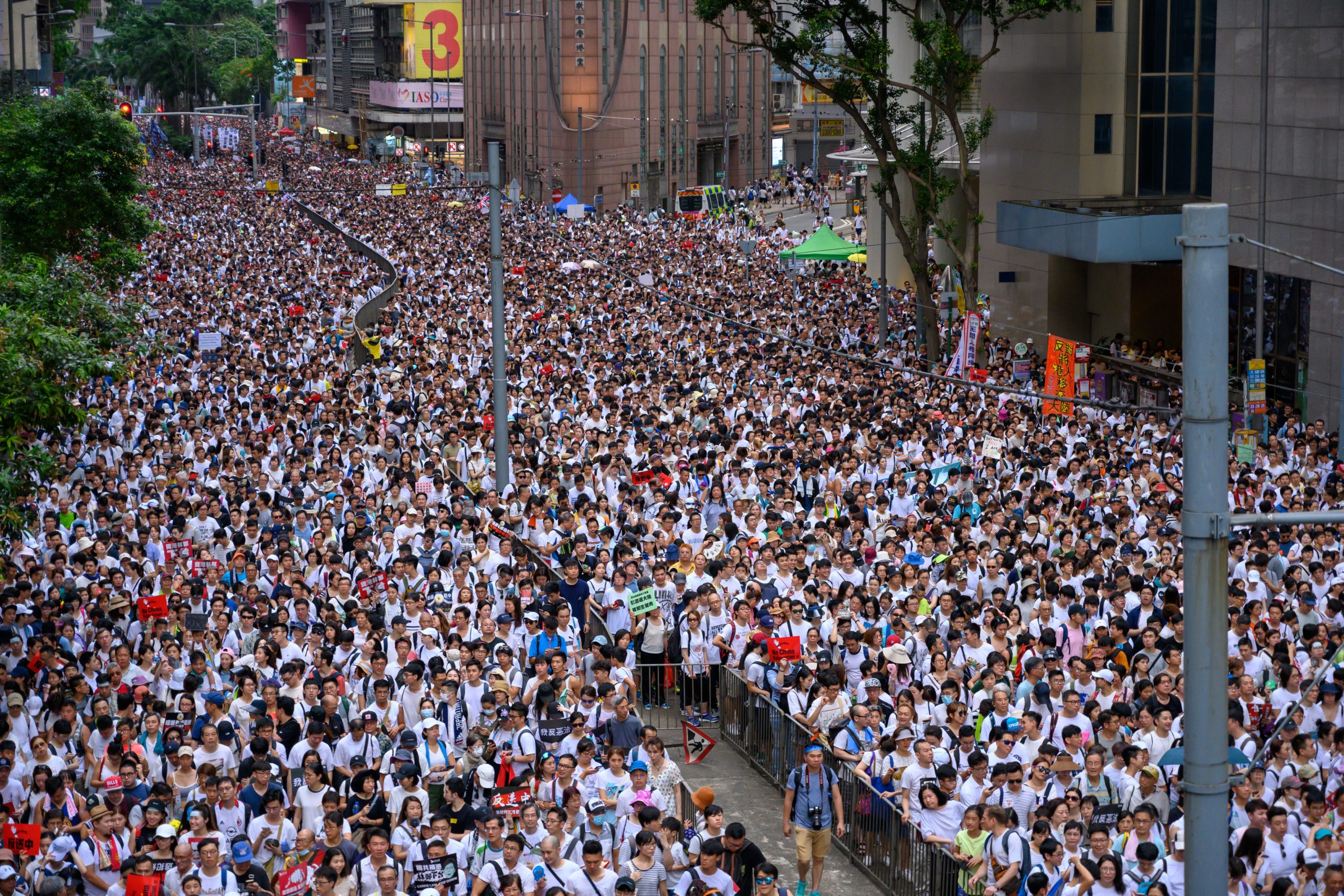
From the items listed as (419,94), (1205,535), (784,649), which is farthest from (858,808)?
(419,94)

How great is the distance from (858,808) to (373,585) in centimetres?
535

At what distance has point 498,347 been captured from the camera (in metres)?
20.3

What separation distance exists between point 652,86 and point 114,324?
188 feet

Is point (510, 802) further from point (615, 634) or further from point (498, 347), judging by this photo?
point (498, 347)

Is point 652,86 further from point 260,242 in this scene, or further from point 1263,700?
point 1263,700

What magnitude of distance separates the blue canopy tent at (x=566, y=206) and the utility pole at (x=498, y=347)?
113 ft

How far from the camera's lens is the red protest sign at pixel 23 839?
9.47 meters

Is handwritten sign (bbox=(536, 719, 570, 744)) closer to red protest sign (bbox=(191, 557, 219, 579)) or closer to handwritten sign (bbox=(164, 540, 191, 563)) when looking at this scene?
red protest sign (bbox=(191, 557, 219, 579))

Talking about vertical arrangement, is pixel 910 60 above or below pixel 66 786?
above

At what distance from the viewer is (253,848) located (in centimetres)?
984

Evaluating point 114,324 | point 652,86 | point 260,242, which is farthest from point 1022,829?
point 652,86

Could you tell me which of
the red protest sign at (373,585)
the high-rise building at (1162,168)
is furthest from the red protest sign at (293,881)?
the high-rise building at (1162,168)

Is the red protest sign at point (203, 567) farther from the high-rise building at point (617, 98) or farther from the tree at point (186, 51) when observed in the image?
the tree at point (186, 51)

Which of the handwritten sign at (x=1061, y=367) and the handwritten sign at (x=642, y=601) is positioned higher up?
the handwritten sign at (x=1061, y=367)
